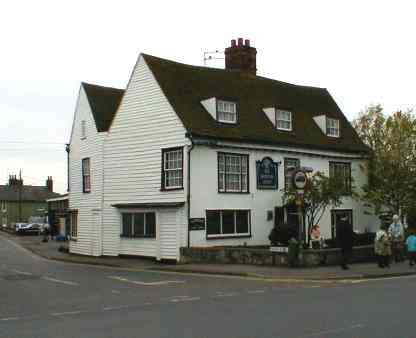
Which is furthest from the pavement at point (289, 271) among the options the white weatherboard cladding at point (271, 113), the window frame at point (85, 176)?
the white weatherboard cladding at point (271, 113)

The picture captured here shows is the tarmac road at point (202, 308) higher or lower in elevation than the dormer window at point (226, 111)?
lower

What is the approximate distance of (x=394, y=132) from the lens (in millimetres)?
36625

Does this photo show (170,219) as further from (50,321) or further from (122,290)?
(50,321)

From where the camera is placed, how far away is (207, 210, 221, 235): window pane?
92.2 ft

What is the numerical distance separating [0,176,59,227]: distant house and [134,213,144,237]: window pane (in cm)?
7055

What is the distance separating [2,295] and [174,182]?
12805 millimetres

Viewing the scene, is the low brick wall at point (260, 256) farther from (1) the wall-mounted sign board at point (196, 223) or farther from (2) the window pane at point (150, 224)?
(2) the window pane at point (150, 224)

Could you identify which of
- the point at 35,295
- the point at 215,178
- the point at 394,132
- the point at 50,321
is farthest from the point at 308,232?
the point at 50,321

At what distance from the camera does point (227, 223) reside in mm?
28844

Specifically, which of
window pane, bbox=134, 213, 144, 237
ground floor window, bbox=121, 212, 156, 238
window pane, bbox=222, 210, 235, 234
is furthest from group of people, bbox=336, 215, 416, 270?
window pane, bbox=134, 213, 144, 237

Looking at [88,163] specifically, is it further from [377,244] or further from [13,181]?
[13,181]

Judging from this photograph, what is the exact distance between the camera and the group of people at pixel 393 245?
22875mm

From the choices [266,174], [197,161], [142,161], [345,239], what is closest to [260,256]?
[345,239]

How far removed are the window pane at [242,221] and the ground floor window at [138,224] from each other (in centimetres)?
381
